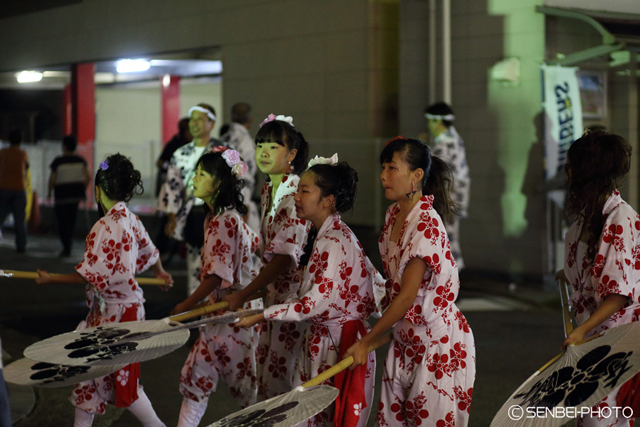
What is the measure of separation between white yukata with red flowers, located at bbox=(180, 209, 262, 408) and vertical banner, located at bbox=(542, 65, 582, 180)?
6.28 metres

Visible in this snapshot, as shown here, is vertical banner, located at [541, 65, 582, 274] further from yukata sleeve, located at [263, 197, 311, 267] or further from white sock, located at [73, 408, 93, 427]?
white sock, located at [73, 408, 93, 427]

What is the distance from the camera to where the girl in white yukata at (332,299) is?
3.29m

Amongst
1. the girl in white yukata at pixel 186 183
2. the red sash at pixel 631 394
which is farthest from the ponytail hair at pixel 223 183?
the girl in white yukata at pixel 186 183

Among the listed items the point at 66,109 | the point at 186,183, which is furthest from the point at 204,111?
the point at 66,109

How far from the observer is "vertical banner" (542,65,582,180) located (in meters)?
9.48

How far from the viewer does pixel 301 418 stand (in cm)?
279

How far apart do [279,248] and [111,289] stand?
3.14ft

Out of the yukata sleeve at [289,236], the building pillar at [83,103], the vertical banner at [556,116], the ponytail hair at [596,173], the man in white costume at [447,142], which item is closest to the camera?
the ponytail hair at [596,173]

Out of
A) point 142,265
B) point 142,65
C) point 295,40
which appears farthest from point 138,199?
point 142,265

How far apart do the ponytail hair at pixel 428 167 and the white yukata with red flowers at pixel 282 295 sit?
2.21 feet

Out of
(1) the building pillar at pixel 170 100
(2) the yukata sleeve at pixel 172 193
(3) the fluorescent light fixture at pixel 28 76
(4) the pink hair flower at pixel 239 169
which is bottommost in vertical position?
(2) the yukata sleeve at pixel 172 193

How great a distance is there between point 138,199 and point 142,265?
1288 cm

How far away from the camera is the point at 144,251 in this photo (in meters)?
4.35

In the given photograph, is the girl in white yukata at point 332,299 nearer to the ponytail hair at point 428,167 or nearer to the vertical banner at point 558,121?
the ponytail hair at point 428,167
